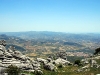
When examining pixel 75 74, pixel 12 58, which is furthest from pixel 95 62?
pixel 12 58

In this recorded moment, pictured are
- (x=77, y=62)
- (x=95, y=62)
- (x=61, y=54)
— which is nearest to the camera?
(x=95, y=62)

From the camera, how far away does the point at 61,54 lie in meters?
125

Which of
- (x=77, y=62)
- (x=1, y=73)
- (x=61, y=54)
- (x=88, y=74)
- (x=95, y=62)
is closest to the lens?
(x=1, y=73)

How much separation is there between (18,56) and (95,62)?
3765cm

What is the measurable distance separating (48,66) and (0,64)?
22.1 metres

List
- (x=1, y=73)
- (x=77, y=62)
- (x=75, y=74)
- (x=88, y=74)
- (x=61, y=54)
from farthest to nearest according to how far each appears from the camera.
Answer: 1. (x=61, y=54)
2. (x=77, y=62)
3. (x=75, y=74)
4. (x=88, y=74)
5. (x=1, y=73)

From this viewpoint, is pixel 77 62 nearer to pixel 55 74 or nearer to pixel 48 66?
pixel 48 66

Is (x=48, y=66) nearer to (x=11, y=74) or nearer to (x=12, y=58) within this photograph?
(x=12, y=58)

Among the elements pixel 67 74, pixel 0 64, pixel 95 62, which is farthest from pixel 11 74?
pixel 95 62

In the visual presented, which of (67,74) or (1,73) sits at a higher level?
(1,73)

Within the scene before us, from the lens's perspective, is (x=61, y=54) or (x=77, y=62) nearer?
(x=77, y=62)

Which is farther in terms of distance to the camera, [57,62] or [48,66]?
[57,62]

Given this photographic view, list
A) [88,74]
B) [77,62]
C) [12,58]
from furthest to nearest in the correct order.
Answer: [77,62] → [12,58] → [88,74]

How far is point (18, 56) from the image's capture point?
86.4m
